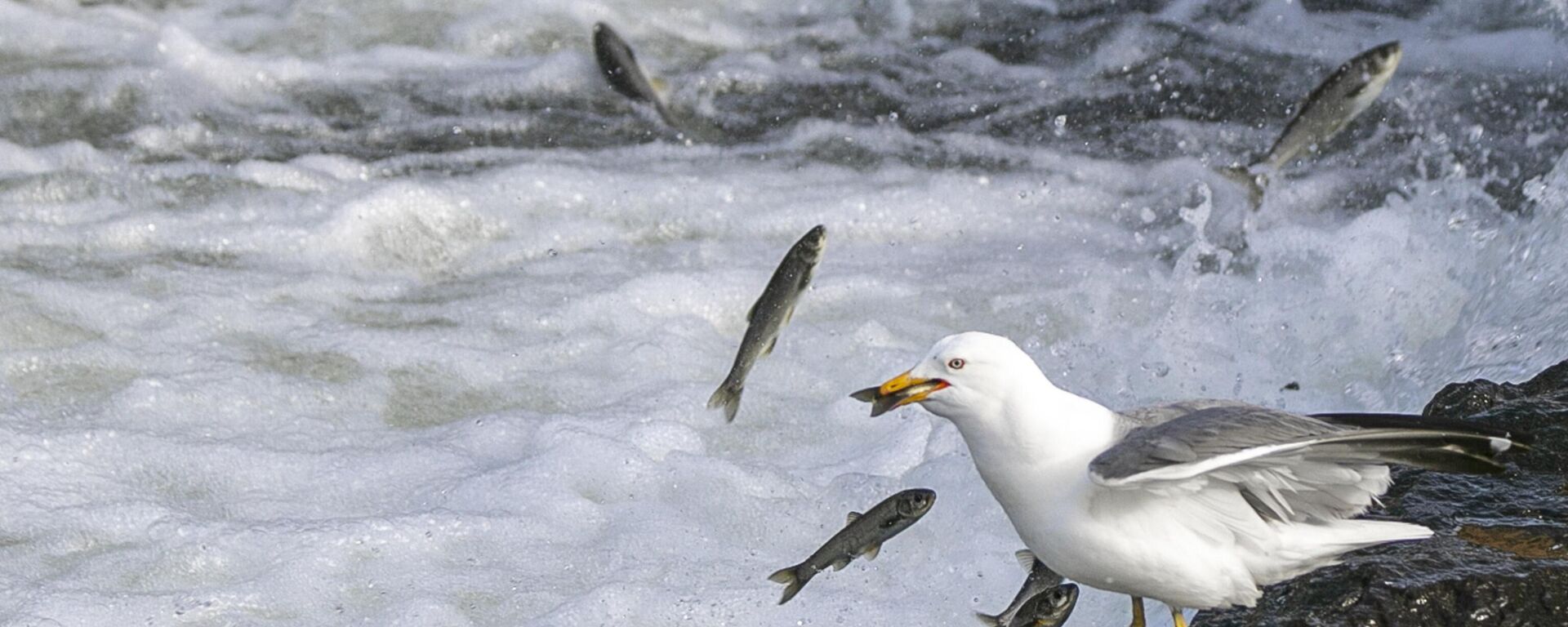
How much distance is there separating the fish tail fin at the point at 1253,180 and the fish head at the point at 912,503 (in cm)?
394

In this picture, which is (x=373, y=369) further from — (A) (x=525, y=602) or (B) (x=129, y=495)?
(A) (x=525, y=602)

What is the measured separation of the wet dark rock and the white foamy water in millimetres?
697

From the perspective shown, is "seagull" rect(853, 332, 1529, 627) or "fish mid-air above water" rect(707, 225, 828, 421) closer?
"seagull" rect(853, 332, 1529, 627)

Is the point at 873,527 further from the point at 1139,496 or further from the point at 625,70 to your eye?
the point at 625,70

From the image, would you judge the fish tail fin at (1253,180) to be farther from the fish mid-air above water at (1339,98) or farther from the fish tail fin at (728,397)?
the fish tail fin at (728,397)

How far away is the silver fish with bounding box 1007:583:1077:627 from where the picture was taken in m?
3.37

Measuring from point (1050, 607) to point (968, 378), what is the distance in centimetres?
65

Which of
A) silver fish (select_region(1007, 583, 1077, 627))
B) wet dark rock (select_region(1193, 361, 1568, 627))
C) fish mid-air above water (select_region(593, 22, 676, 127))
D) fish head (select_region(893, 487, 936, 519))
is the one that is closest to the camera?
wet dark rock (select_region(1193, 361, 1568, 627))

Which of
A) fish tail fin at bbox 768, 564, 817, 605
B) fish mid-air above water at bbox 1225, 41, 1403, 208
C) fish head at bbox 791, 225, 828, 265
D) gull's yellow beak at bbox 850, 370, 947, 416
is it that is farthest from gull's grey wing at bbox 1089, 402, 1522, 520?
fish mid-air above water at bbox 1225, 41, 1403, 208

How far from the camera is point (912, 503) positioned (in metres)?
3.54

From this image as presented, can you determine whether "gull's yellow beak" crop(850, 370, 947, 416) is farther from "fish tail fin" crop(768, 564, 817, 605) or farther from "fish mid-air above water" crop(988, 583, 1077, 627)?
"fish tail fin" crop(768, 564, 817, 605)

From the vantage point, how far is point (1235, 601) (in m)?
3.05

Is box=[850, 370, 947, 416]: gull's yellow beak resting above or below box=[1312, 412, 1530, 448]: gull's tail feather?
below

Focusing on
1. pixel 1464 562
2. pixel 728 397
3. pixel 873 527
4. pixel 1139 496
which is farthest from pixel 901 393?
pixel 728 397
